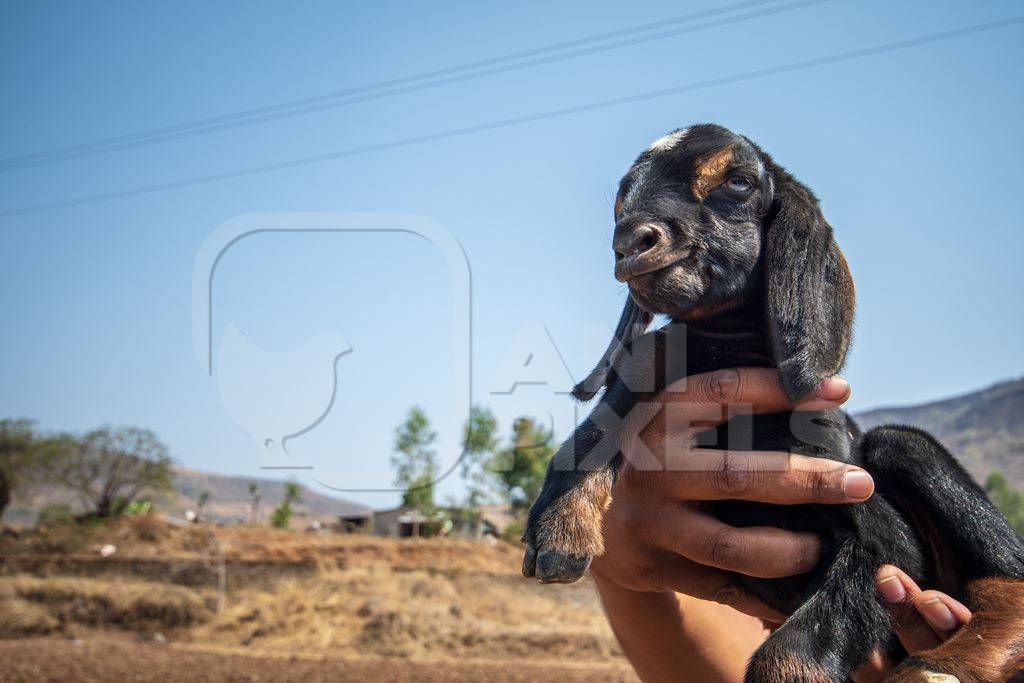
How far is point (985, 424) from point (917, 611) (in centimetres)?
13635

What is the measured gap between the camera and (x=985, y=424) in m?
119

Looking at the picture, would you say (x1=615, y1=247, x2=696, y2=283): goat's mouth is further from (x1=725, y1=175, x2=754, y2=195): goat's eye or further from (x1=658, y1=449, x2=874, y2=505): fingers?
(x1=658, y1=449, x2=874, y2=505): fingers

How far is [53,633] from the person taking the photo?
31.0 meters

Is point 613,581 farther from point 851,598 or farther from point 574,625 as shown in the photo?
point 574,625

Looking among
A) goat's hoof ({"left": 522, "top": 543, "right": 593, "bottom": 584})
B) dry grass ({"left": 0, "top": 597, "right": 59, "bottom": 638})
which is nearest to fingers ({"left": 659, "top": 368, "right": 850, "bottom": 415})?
goat's hoof ({"left": 522, "top": 543, "right": 593, "bottom": 584})

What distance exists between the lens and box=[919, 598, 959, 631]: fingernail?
2.80 m

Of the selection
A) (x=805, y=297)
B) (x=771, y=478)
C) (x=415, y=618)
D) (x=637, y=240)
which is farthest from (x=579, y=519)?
(x=415, y=618)

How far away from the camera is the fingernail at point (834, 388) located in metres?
3.01

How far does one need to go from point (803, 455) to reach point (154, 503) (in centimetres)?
6921

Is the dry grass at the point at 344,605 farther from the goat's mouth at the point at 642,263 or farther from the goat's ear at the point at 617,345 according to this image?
the goat's mouth at the point at 642,263

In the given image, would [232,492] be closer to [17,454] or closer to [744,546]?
[17,454]

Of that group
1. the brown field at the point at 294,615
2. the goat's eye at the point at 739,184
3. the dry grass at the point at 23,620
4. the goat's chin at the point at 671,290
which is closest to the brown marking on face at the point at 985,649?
the goat's chin at the point at 671,290

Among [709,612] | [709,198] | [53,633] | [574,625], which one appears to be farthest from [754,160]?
[53,633]

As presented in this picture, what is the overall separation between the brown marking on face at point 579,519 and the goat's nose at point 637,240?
33.9 inches
